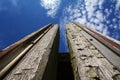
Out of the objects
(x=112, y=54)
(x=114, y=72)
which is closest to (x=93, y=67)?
(x=114, y=72)

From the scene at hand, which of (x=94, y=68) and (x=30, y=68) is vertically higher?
(x=30, y=68)

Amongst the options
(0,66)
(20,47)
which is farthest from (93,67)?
(20,47)

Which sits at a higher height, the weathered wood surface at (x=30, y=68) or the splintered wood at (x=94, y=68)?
the weathered wood surface at (x=30, y=68)

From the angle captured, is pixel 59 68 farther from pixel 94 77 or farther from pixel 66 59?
pixel 94 77

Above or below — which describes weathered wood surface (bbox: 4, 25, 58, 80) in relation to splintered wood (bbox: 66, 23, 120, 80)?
above

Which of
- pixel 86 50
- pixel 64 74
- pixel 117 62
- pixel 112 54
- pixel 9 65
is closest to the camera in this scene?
pixel 9 65

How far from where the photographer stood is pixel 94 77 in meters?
1.65

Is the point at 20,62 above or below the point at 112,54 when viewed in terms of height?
above

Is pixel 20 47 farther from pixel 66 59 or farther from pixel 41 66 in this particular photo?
pixel 66 59

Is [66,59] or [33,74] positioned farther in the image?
[66,59]

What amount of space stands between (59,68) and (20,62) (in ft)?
7.40

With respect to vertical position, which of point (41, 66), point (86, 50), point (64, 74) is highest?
point (41, 66)

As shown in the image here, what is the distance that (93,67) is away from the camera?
6.26ft

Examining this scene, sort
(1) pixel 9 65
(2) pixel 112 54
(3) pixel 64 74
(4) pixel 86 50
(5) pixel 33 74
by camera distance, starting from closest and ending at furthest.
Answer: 1. (5) pixel 33 74
2. (1) pixel 9 65
3. (2) pixel 112 54
4. (4) pixel 86 50
5. (3) pixel 64 74
